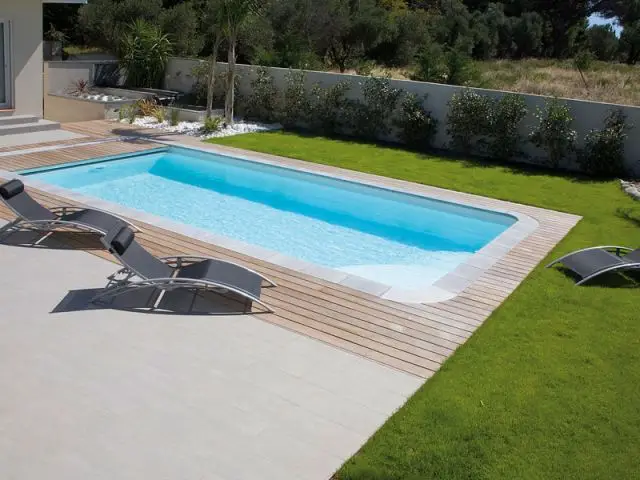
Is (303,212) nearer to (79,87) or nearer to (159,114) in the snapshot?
(159,114)

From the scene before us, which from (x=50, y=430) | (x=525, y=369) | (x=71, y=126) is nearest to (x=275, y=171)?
(x=71, y=126)

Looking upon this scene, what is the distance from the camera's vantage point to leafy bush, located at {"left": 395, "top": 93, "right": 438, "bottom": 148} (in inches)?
653

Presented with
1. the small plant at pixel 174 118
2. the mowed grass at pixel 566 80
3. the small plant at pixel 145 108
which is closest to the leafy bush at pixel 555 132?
the mowed grass at pixel 566 80

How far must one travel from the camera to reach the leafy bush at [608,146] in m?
14.3

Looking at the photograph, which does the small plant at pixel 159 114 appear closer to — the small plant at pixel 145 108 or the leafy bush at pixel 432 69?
the small plant at pixel 145 108

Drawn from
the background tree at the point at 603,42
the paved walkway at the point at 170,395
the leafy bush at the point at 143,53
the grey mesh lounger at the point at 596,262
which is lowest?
the paved walkway at the point at 170,395

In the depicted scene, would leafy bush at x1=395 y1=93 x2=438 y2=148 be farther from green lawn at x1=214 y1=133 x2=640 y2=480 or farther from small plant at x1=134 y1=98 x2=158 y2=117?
green lawn at x1=214 y1=133 x2=640 y2=480

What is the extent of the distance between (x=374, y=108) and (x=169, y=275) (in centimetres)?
1119

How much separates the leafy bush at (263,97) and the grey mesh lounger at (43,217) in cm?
1075

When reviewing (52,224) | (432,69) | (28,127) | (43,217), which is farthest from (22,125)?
(432,69)

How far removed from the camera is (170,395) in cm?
526

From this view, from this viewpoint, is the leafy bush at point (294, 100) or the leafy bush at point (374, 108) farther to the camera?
the leafy bush at point (294, 100)

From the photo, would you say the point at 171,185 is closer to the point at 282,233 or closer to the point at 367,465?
the point at 282,233

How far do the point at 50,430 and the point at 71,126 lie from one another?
13806 millimetres
